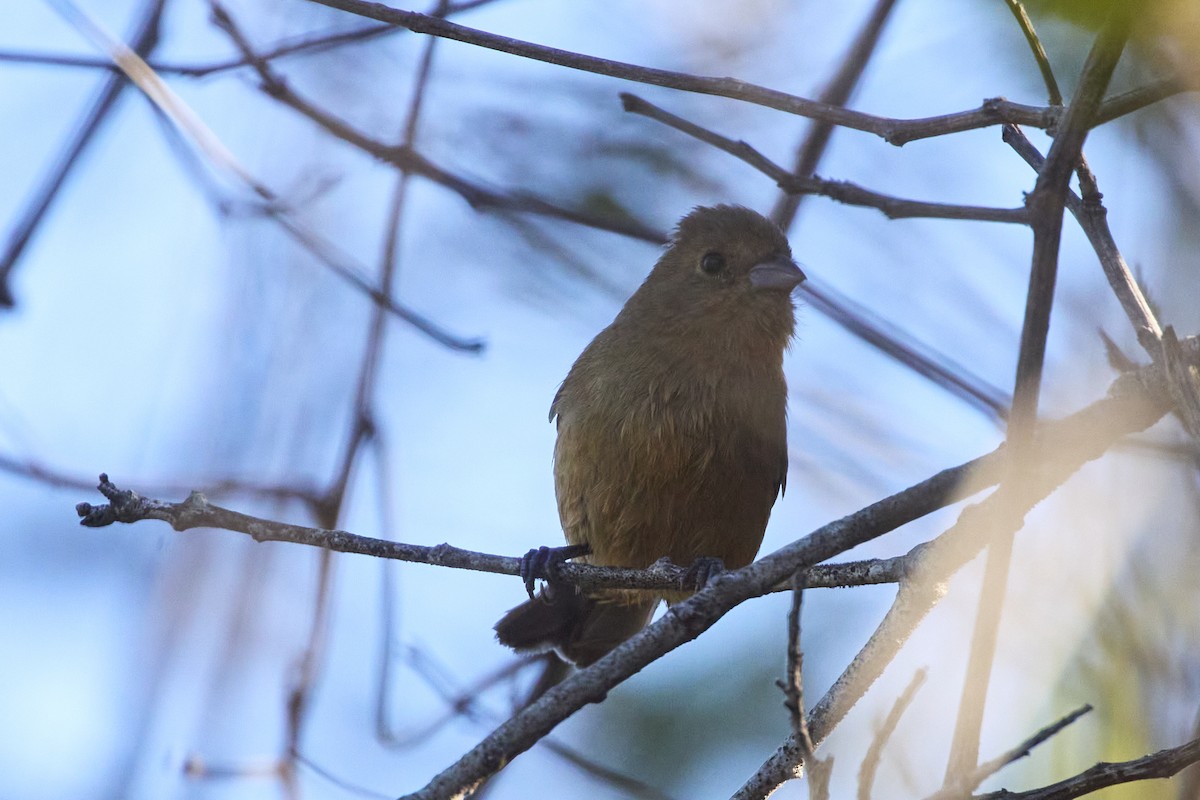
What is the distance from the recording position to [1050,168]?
174cm

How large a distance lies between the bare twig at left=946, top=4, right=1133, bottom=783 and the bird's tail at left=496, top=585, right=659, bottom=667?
10.2 feet

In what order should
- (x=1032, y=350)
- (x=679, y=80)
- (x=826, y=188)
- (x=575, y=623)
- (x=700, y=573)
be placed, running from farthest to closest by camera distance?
(x=575, y=623)
(x=700, y=573)
(x=826, y=188)
(x=679, y=80)
(x=1032, y=350)

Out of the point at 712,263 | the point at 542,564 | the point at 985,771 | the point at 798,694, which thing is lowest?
the point at 985,771

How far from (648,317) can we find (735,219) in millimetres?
560

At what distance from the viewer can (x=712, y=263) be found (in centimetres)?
489

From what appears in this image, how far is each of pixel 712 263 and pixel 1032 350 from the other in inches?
134

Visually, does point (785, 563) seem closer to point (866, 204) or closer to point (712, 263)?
point (866, 204)

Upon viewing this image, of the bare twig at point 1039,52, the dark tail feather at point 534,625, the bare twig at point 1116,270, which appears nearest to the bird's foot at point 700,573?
the dark tail feather at point 534,625

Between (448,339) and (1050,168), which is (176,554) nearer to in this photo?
(448,339)

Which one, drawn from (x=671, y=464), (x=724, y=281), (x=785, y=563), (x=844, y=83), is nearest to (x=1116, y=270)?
(x=785, y=563)

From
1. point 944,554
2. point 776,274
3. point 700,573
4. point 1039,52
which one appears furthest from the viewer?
point 776,274

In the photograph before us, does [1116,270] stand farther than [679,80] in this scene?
No

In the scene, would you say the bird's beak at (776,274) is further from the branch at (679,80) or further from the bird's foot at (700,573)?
the branch at (679,80)

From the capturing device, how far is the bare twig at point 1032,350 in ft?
4.42
